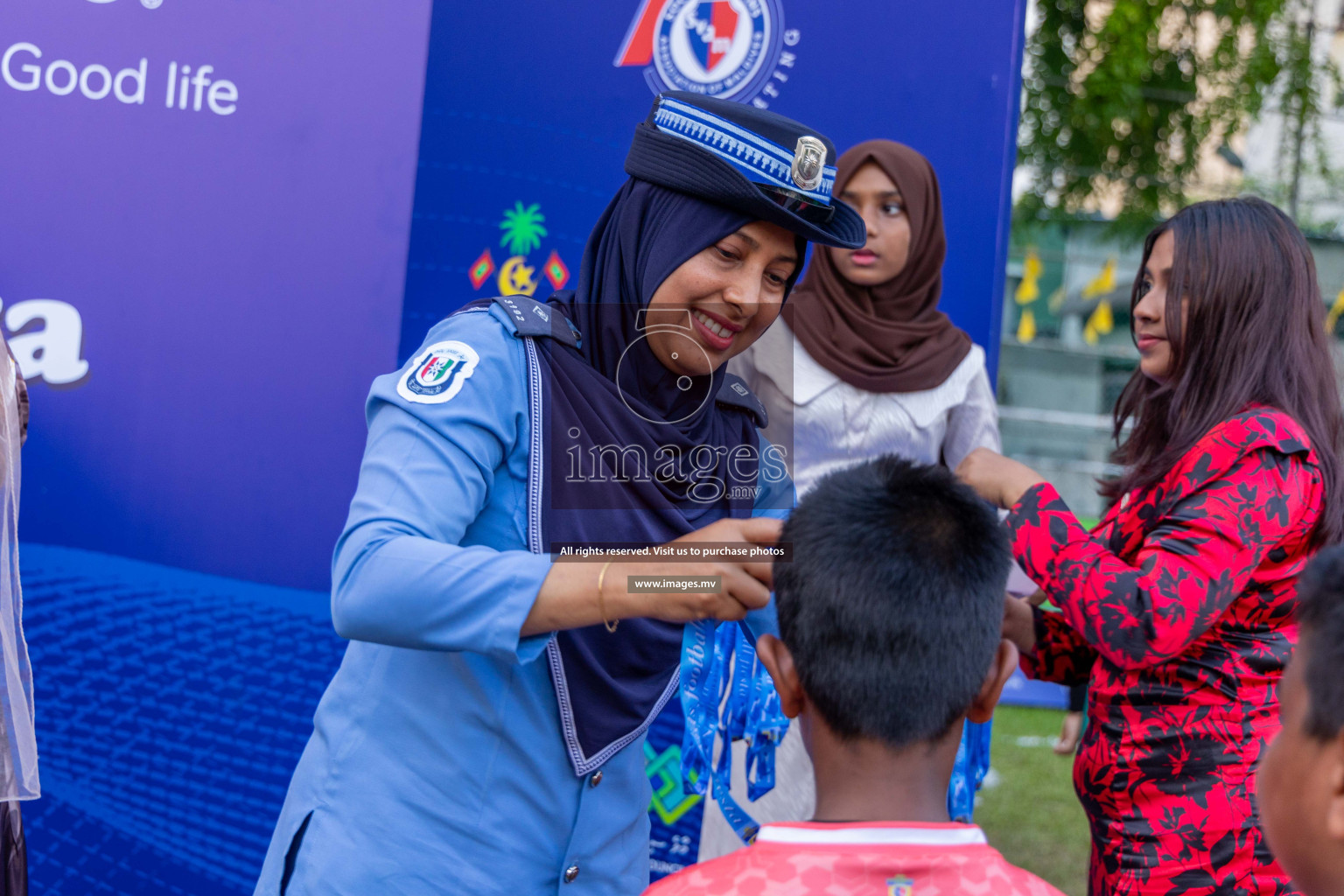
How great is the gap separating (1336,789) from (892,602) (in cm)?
40

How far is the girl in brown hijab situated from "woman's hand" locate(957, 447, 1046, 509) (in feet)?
2.51

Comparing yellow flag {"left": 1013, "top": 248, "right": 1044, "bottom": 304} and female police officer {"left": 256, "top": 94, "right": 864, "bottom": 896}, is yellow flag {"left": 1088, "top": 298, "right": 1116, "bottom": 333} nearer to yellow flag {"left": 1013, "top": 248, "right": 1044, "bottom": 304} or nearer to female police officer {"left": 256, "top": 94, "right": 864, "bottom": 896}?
yellow flag {"left": 1013, "top": 248, "right": 1044, "bottom": 304}

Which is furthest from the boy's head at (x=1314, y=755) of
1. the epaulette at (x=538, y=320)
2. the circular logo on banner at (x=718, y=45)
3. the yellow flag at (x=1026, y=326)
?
the yellow flag at (x=1026, y=326)

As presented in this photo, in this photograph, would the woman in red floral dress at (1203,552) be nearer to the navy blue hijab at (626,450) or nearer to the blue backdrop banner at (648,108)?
the navy blue hijab at (626,450)

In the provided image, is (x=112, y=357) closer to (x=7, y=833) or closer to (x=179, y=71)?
(x=179, y=71)

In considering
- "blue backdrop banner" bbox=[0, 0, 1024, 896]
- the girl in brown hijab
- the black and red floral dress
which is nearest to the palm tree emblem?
"blue backdrop banner" bbox=[0, 0, 1024, 896]

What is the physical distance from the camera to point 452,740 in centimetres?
136

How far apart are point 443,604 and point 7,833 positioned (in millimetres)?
1081

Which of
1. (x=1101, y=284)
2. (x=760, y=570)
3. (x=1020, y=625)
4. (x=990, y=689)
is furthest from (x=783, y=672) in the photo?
(x=1101, y=284)

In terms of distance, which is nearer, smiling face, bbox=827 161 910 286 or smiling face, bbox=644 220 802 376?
smiling face, bbox=644 220 802 376

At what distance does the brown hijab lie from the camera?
2.66 m

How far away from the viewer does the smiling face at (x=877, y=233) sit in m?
2.73

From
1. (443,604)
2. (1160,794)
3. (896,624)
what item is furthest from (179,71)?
(1160,794)

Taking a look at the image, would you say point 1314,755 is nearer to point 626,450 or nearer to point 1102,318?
point 626,450
